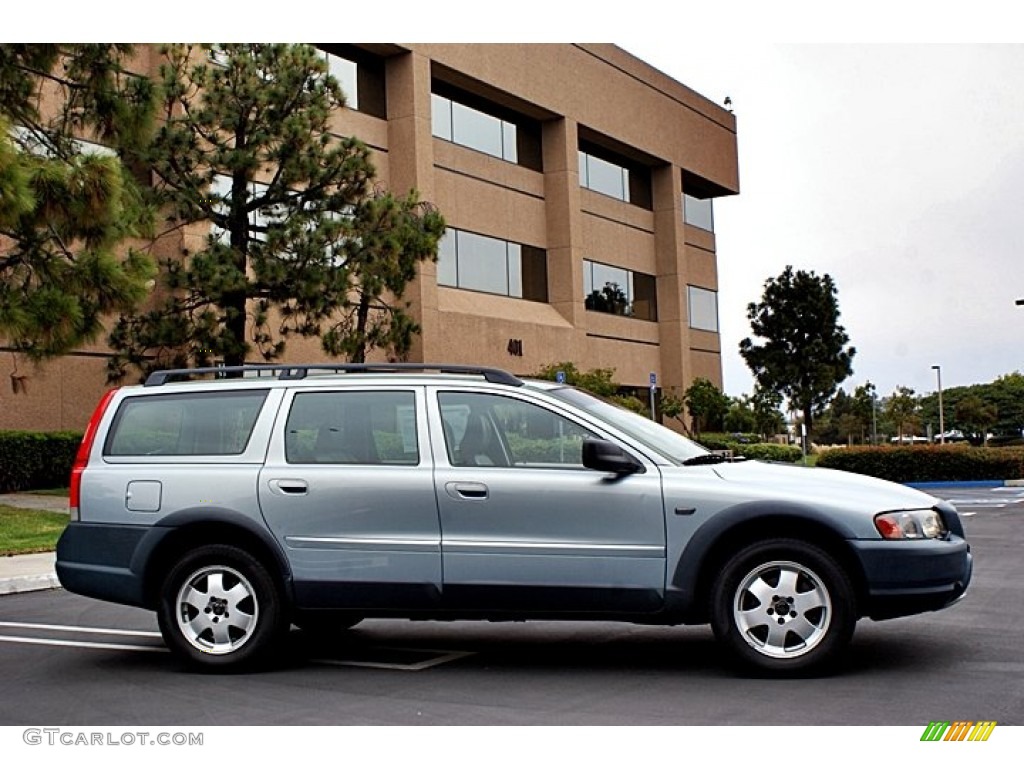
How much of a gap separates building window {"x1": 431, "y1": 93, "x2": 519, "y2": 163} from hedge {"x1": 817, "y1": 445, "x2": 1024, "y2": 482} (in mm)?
14995

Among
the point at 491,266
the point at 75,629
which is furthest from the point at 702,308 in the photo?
the point at 75,629

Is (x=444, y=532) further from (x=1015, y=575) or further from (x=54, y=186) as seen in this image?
(x=54, y=186)

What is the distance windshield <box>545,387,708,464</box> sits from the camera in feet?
25.8

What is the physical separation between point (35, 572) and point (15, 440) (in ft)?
36.3

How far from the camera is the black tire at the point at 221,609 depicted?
7.90 metres

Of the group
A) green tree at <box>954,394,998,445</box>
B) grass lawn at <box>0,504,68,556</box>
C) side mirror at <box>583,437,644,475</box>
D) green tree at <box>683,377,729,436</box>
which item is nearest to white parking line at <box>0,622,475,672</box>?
side mirror at <box>583,437,644,475</box>

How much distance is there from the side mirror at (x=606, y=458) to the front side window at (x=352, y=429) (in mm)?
1104

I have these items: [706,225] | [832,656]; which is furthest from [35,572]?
[706,225]

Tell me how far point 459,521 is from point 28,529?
41.4 ft

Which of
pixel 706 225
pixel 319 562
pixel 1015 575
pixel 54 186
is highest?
pixel 706 225

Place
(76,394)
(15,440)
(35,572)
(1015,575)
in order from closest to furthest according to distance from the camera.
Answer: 1. (1015,575)
2. (35,572)
3. (15,440)
4. (76,394)

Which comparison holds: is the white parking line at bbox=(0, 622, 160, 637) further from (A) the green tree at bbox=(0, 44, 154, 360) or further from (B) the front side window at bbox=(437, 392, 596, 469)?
(A) the green tree at bbox=(0, 44, 154, 360)

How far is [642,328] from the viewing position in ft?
158
